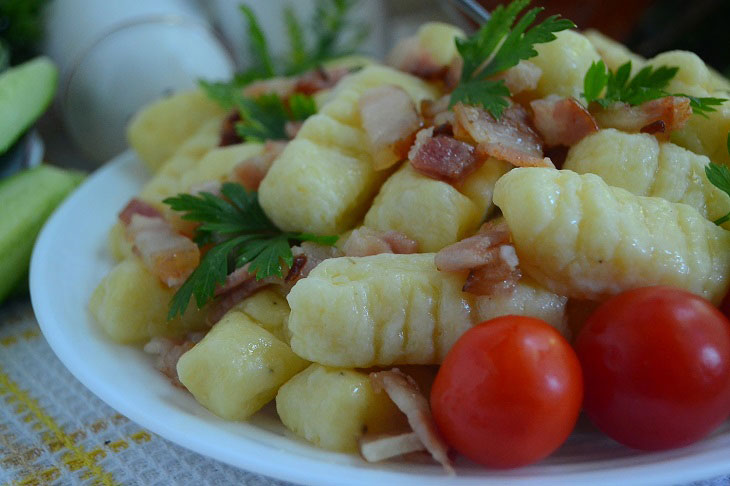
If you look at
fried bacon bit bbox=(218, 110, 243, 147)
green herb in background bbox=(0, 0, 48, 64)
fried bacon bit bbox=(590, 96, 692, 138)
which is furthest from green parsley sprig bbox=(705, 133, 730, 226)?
green herb in background bbox=(0, 0, 48, 64)

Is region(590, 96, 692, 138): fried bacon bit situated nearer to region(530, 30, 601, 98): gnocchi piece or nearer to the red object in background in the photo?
region(530, 30, 601, 98): gnocchi piece

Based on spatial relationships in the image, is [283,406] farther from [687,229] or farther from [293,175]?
[687,229]

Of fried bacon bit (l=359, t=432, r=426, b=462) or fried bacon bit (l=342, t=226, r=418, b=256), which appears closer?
fried bacon bit (l=359, t=432, r=426, b=462)

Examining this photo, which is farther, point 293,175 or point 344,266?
point 293,175

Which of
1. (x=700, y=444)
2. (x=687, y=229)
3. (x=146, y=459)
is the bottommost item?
(x=146, y=459)

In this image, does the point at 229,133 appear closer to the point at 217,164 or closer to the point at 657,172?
the point at 217,164

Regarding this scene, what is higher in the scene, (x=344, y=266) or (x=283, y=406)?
(x=344, y=266)

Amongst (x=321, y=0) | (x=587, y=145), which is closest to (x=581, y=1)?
(x=321, y=0)

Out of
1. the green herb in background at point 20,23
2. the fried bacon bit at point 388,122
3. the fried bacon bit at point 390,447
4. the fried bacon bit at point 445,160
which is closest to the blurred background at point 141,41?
the green herb in background at point 20,23
